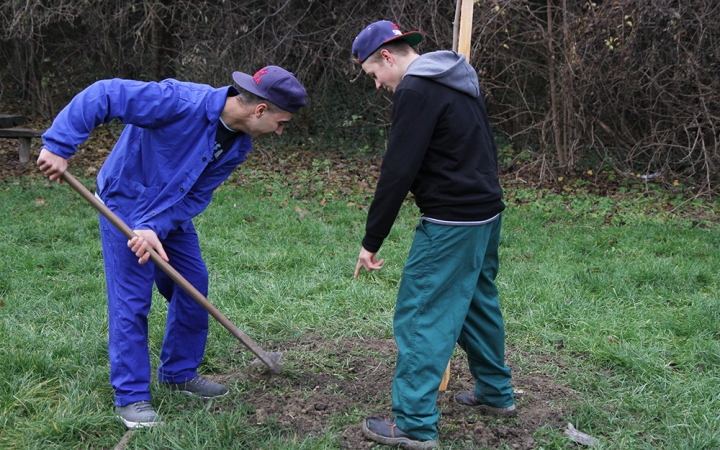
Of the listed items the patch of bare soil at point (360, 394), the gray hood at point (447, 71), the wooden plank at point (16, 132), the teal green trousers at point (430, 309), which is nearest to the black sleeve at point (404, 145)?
the gray hood at point (447, 71)

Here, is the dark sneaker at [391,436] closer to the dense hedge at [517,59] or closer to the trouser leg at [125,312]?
the trouser leg at [125,312]

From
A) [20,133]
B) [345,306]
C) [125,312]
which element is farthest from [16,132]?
[125,312]

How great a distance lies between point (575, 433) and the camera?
326 centimetres

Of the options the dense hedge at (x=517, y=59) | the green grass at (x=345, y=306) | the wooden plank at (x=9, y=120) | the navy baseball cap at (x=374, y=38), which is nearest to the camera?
the navy baseball cap at (x=374, y=38)

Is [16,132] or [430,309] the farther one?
[16,132]

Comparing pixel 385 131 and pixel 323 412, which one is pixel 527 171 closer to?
pixel 385 131

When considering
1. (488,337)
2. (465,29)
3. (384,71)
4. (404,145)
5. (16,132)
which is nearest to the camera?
(404,145)

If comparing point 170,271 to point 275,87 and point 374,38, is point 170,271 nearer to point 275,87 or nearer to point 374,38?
point 275,87

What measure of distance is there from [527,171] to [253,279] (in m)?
5.32

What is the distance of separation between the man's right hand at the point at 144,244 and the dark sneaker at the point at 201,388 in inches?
35.1

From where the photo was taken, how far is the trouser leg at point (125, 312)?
319 centimetres

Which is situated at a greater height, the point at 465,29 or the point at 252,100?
the point at 465,29

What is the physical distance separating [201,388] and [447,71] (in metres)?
2.11

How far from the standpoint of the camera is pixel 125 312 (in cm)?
320
